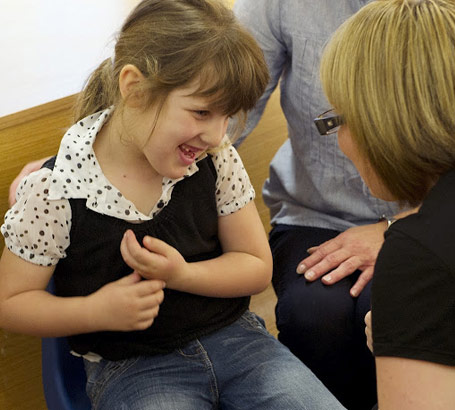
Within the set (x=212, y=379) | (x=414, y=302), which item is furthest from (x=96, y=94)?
(x=414, y=302)

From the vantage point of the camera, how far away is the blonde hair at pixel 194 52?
3.37 ft

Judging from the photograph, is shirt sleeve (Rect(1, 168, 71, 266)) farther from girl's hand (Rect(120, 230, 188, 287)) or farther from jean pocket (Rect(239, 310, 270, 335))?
jean pocket (Rect(239, 310, 270, 335))

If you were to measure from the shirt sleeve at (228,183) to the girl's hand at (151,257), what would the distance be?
0.14 m

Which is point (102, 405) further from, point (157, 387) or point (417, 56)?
point (417, 56)

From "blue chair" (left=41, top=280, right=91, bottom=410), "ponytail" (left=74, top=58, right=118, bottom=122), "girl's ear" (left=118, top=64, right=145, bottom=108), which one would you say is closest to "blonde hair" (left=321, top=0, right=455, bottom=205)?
"girl's ear" (left=118, top=64, right=145, bottom=108)

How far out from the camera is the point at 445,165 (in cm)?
86

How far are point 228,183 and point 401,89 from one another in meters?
0.41

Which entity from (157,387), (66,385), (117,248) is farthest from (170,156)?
(66,385)

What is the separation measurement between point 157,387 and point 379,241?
0.50 meters

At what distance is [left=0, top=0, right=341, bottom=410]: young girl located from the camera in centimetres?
104

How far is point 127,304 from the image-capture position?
3.45ft

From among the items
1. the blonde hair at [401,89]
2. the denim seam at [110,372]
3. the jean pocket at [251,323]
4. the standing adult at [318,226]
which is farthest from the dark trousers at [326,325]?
the blonde hair at [401,89]

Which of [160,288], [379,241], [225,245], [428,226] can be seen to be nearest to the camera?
[428,226]

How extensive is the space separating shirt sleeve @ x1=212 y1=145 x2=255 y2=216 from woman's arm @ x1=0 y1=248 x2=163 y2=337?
0.63 ft
